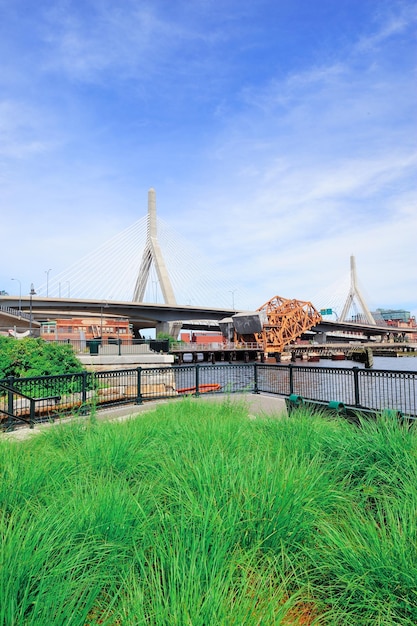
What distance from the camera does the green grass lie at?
2271 millimetres

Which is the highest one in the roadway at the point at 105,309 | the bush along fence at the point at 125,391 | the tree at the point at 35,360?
the roadway at the point at 105,309

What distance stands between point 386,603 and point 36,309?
91.6 metres

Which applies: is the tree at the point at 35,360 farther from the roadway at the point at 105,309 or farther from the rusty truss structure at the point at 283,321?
the rusty truss structure at the point at 283,321

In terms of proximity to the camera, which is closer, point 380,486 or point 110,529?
point 110,529

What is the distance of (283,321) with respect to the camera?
9681 centimetres

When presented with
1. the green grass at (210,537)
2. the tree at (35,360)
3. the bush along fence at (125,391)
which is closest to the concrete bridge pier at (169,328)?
the tree at (35,360)

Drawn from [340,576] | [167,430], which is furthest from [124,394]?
[340,576]

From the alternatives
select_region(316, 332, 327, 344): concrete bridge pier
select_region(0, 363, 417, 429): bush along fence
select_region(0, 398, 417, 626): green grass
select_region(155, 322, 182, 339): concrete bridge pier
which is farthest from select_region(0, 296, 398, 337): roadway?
select_region(0, 398, 417, 626): green grass

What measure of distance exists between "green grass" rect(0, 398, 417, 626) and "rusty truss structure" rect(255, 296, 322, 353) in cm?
8427

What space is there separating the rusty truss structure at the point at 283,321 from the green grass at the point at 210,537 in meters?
84.3

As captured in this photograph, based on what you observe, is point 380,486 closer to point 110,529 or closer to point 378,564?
point 378,564

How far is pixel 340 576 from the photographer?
263 cm

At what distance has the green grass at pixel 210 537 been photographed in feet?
7.45

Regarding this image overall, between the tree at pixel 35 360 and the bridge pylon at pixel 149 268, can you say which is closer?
the tree at pixel 35 360
